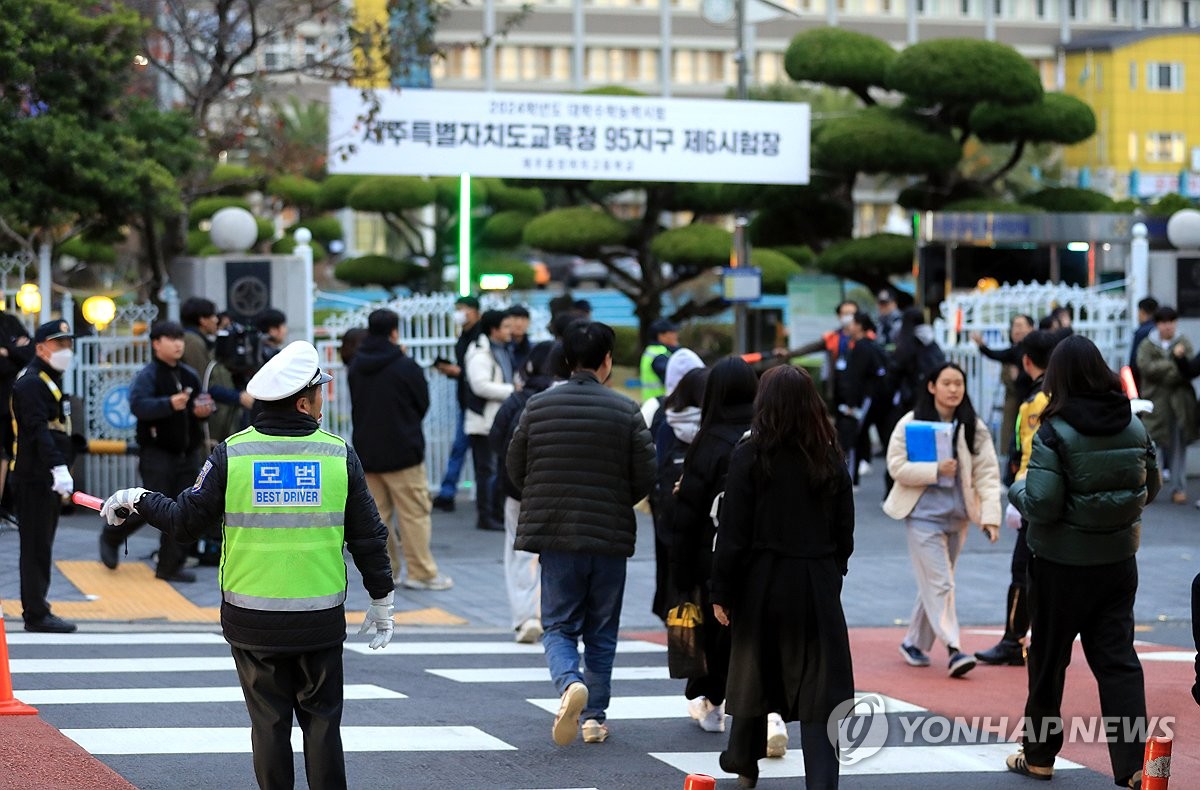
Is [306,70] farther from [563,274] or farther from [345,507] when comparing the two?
[563,274]

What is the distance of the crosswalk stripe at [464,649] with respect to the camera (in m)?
10.1

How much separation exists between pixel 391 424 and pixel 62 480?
2.68 m

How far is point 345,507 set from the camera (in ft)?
18.7

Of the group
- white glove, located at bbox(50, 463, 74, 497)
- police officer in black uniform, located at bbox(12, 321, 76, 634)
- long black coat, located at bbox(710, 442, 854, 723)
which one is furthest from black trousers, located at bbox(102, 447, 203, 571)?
long black coat, located at bbox(710, 442, 854, 723)

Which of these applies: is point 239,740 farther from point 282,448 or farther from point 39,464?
point 39,464

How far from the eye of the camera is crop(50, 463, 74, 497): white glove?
953cm

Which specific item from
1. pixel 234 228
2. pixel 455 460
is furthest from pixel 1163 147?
pixel 455 460

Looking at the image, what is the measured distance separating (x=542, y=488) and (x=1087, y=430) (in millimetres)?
2365

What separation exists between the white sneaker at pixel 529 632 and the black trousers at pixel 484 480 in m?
4.35

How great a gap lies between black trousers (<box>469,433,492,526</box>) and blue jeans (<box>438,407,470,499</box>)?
0.50 m

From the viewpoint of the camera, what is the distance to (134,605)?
11.3 meters

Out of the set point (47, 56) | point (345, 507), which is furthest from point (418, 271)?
point (345, 507)

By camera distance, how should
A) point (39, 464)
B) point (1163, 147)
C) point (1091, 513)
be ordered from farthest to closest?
point (1163, 147) < point (39, 464) < point (1091, 513)

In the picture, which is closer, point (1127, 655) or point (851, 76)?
point (1127, 655)
